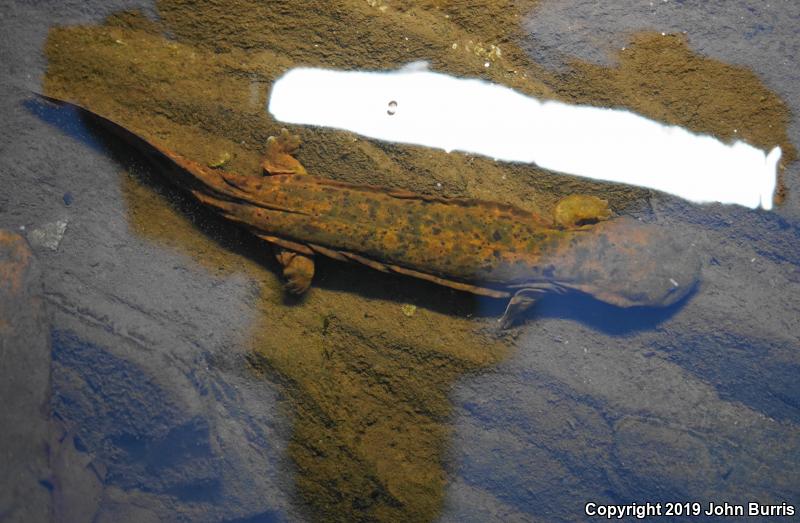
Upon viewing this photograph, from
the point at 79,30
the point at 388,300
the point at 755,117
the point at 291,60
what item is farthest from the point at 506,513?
the point at 79,30

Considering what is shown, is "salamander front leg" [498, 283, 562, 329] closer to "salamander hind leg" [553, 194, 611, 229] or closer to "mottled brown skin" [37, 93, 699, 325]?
"mottled brown skin" [37, 93, 699, 325]

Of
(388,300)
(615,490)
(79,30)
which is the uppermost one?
(79,30)

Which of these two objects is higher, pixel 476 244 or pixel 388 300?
pixel 476 244

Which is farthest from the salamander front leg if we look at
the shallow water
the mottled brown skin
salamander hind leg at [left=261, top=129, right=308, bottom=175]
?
salamander hind leg at [left=261, top=129, right=308, bottom=175]

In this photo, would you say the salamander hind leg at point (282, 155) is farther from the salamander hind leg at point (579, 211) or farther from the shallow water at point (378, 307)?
the salamander hind leg at point (579, 211)

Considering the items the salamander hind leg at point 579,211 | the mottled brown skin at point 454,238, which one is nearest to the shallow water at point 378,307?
the salamander hind leg at point 579,211

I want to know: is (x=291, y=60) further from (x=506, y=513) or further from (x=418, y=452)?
(x=506, y=513)
